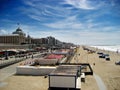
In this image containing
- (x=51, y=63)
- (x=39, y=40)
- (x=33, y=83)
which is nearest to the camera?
(x=33, y=83)

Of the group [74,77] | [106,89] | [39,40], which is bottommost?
[106,89]

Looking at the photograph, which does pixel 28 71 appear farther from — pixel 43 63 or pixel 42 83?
pixel 43 63

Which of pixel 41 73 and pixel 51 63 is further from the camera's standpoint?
pixel 51 63

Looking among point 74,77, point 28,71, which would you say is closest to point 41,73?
point 28,71

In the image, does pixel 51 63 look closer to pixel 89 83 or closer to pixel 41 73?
pixel 41 73

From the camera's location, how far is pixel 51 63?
36.3m

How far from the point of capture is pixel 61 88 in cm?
1794

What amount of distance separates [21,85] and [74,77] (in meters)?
6.46

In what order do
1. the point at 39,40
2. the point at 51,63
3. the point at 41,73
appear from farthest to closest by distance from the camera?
the point at 39,40
the point at 51,63
the point at 41,73

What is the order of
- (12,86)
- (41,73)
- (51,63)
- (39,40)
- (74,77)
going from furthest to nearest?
(39,40) < (51,63) < (41,73) < (12,86) < (74,77)

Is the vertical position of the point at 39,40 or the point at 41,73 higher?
the point at 39,40

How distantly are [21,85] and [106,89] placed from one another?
31.1ft

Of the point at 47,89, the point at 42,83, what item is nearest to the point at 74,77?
the point at 47,89

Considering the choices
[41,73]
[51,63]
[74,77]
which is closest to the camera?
[74,77]
